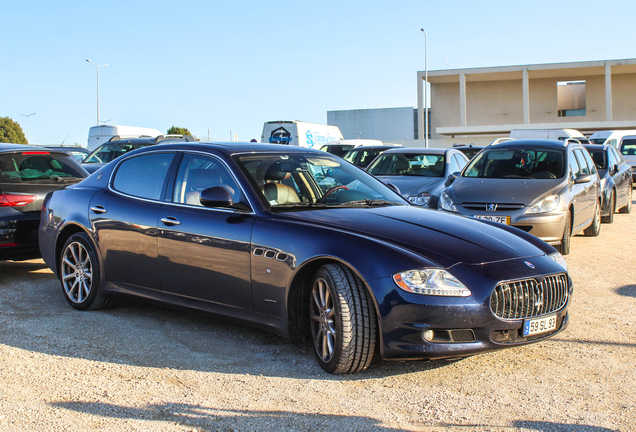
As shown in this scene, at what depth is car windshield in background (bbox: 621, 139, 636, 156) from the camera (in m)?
23.5

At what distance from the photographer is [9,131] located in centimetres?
8838

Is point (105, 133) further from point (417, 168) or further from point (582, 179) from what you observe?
point (582, 179)

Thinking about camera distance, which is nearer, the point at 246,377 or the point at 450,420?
the point at 450,420

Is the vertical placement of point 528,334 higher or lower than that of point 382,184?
lower

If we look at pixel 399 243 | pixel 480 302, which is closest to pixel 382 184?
pixel 399 243

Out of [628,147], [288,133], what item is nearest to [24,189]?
[628,147]

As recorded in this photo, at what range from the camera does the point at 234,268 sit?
15.5 ft

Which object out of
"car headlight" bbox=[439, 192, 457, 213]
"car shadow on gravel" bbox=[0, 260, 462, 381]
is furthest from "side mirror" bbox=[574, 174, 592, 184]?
"car shadow on gravel" bbox=[0, 260, 462, 381]

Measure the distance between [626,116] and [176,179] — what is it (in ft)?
208

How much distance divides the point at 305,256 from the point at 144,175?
6.90 feet

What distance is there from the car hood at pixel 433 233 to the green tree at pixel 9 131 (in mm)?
90616

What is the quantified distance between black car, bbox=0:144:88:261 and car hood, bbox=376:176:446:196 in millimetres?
5229

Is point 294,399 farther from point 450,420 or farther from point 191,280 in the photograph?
point 191,280

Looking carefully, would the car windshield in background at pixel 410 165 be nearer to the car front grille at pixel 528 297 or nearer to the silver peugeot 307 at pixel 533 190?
the silver peugeot 307 at pixel 533 190
